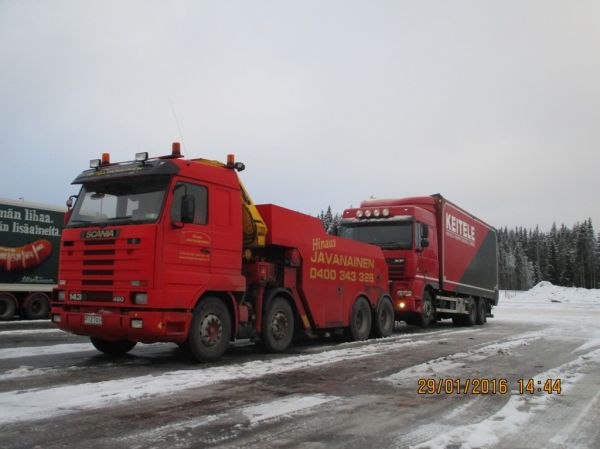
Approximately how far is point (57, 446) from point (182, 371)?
3.37 metres

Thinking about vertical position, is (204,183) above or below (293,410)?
above

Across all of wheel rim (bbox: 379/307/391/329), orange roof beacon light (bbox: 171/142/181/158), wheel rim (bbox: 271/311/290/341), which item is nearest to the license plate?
orange roof beacon light (bbox: 171/142/181/158)

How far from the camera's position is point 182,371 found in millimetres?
7379

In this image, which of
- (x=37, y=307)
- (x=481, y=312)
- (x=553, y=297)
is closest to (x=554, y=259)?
(x=553, y=297)

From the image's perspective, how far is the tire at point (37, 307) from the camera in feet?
55.4

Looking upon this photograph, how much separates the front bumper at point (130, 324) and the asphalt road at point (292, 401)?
1.56 feet

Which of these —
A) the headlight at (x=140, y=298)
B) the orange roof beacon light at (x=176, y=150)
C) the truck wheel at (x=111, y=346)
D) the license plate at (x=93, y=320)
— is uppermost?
the orange roof beacon light at (x=176, y=150)

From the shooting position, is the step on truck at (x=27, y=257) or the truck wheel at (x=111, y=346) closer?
the truck wheel at (x=111, y=346)

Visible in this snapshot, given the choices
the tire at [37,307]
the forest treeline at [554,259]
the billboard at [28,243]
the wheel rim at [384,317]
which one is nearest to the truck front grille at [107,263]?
the wheel rim at [384,317]

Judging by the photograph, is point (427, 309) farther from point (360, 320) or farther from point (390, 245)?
point (360, 320)

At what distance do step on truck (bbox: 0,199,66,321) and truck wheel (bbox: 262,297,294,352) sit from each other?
31.4ft

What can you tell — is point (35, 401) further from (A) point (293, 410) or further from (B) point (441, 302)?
(B) point (441, 302)

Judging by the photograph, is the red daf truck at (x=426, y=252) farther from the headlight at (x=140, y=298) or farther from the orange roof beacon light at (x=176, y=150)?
the headlight at (x=140, y=298)

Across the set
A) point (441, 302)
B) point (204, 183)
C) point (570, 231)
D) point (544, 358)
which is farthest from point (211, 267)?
point (570, 231)
